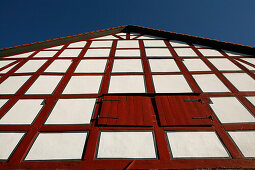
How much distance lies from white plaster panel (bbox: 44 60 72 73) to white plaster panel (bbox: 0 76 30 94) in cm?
76

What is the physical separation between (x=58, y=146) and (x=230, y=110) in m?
3.81

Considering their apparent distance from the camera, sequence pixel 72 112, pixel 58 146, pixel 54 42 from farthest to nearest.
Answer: pixel 54 42 → pixel 72 112 → pixel 58 146

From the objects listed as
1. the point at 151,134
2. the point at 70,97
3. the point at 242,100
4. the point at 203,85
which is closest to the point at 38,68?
the point at 70,97

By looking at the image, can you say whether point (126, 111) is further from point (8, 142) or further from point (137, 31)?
point (137, 31)

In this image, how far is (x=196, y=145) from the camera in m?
2.81

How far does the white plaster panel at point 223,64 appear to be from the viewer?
5199 mm

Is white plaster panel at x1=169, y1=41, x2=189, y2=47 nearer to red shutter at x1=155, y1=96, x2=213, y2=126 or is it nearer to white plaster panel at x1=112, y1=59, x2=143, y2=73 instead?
white plaster panel at x1=112, y1=59, x2=143, y2=73

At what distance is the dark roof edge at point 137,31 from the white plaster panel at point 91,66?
2567mm

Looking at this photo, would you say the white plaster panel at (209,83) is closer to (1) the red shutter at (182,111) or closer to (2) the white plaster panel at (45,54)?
(1) the red shutter at (182,111)

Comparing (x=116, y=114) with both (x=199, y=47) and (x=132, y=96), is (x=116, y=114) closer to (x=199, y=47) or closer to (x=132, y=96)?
(x=132, y=96)

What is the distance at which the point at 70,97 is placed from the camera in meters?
3.99

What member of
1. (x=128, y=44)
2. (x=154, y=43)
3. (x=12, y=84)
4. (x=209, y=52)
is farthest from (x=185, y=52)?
(x=12, y=84)

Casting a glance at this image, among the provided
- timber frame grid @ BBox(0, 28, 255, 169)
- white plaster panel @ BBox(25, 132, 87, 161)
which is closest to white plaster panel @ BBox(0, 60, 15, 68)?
timber frame grid @ BBox(0, 28, 255, 169)

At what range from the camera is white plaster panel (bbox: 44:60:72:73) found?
5.16m
